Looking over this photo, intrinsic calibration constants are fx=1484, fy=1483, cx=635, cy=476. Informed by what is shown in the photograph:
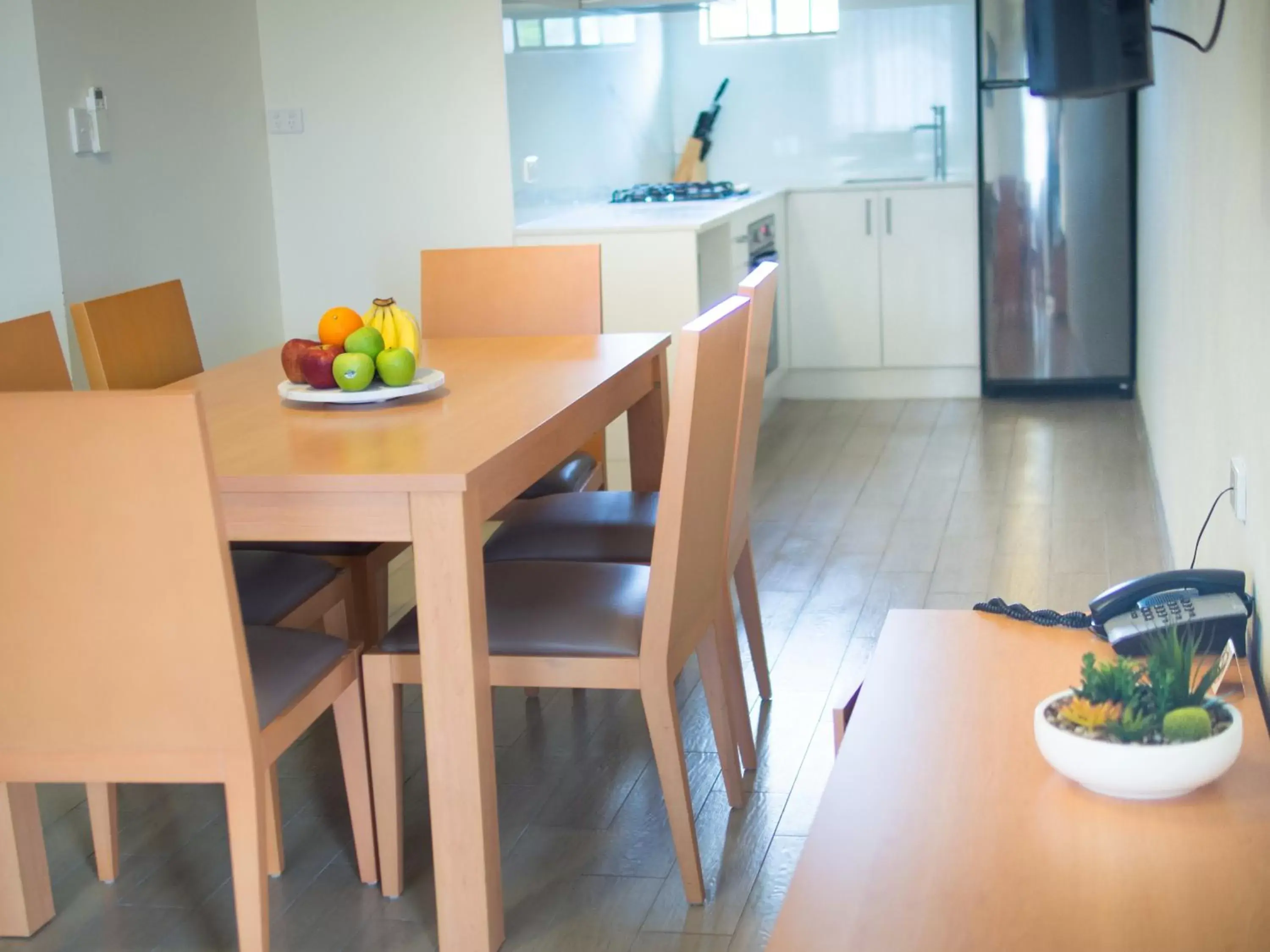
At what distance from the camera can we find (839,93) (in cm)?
649

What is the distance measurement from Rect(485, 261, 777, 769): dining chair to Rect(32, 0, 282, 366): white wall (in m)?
1.65

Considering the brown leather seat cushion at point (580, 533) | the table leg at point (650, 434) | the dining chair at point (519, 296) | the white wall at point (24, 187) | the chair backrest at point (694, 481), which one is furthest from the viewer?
the white wall at point (24, 187)

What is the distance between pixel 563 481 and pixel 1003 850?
1.97 meters

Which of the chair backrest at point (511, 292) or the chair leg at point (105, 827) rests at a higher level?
the chair backrest at point (511, 292)

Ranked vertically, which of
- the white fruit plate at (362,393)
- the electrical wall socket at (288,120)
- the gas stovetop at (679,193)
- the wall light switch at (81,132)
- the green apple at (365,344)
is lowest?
the white fruit plate at (362,393)

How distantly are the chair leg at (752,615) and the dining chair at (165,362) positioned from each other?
2.11 ft

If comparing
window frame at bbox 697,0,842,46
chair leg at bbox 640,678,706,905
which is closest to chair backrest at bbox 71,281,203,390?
chair leg at bbox 640,678,706,905

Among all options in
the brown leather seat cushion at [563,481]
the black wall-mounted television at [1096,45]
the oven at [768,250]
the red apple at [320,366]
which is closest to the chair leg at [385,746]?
the red apple at [320,366]

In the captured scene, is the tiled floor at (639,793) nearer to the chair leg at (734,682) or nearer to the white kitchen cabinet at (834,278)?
the chair leg at (734,682)

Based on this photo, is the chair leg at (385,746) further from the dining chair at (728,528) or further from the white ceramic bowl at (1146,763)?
the white ceramic bowl at (1146,763)

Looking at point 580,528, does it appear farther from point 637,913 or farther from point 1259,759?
point 1259,759

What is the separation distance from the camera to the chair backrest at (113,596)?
5.36 ft

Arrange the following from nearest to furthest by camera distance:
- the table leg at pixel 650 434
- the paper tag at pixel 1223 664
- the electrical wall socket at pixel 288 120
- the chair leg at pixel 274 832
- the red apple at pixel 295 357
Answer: the paper tag at pixel 1223 664, the chair leg at pixel 274 832, the red apple at pixel 295 357, the table leg at pixel 650 434, the electrical wall socket at pixel 288 120

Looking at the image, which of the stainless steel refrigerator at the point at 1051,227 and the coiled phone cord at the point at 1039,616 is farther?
the stainless steel refrigerator at the point at 1051,227
